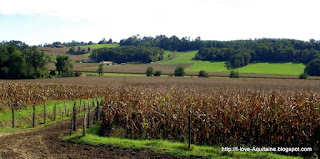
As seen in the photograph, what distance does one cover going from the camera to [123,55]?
14488 centimetres

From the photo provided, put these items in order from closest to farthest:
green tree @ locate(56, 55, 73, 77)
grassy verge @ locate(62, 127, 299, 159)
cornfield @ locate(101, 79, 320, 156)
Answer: grassy verge @ locate(62, 127, 299, 159) < cornfield @ locate(101, 79, 320, 156) < green tree @ locate(56, 55, 73, 77)

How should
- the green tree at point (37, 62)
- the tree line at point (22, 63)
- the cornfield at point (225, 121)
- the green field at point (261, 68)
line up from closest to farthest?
the cornfield at point (225, 121) < the tree line at point (22, 63) < the green tree at point (37, 62) < the green field at point (261, 68)

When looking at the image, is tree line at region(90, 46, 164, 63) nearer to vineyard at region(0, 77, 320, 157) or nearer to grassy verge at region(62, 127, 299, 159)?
vineyard at region(0, 77, 320, 157)

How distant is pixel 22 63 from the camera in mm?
68125

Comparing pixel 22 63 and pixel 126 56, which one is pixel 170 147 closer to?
pixel 22 63

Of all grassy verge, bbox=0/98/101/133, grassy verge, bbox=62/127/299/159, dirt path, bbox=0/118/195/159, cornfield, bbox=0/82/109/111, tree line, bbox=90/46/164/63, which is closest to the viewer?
grassy verge, bbox=62/127/299/159

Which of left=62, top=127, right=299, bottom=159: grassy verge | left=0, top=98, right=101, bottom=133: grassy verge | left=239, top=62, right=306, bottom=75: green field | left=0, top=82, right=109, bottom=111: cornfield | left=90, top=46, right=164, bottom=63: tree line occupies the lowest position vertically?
left=0, top=98, right=101, bottom=133: grassy verge

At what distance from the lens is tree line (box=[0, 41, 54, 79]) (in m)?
66.9

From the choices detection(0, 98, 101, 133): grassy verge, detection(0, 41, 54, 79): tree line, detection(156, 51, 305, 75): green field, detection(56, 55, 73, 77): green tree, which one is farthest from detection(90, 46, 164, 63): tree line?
detection(0, 98, 101, 133): grassy verge

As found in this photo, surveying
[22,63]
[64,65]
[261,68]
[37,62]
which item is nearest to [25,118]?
[22,63]

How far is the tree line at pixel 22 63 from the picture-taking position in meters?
66.9

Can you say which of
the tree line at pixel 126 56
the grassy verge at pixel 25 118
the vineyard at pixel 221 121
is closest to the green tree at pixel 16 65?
the grassy verge at pixel 25 118

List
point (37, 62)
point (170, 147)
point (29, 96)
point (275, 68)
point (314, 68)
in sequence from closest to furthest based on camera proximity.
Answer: point (170, 147) → point (29, 96) → point (37, 62) → point (314, 68) → point (275, 68)

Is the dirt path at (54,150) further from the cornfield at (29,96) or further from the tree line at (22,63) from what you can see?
the tree line at (22,63)
